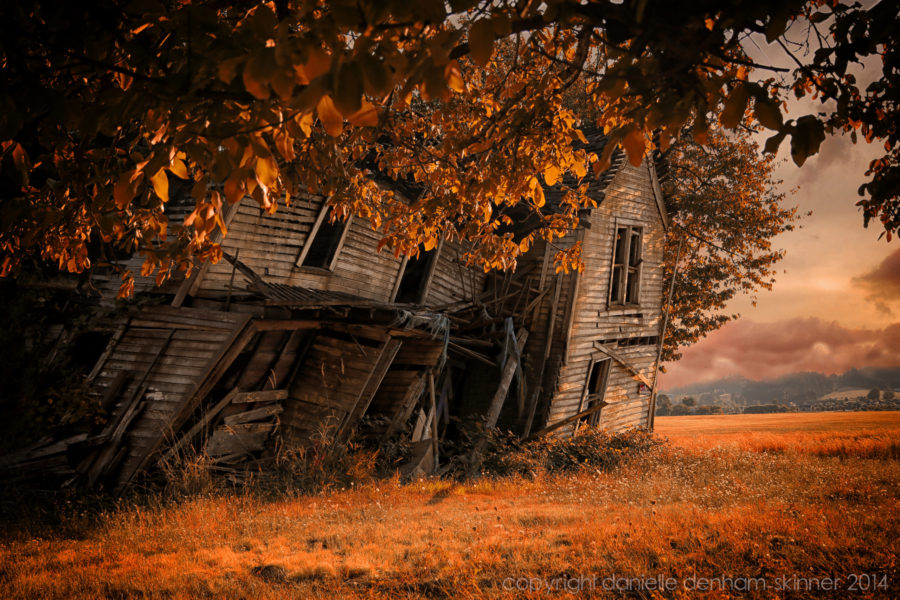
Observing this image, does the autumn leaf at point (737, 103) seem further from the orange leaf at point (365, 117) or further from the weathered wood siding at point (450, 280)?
the weathered wood siding at point (450, 280)

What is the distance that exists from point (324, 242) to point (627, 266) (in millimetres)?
9381

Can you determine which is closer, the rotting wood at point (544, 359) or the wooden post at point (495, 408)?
the wooden post at point (495, 408)

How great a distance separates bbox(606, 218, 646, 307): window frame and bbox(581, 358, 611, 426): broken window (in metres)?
1.94

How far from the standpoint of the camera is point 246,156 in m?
2.25

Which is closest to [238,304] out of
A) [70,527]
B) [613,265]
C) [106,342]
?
[106,342]

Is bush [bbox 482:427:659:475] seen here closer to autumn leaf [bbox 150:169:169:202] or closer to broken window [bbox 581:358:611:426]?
broken window [bbox 581:358:611:426]

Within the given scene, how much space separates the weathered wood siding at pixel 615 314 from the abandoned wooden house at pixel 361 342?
56mm

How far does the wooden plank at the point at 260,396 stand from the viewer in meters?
9.07

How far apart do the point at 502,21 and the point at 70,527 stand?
7493mm

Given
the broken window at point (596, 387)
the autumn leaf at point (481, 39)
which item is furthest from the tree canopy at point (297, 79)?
the broken window at point (596, 387)

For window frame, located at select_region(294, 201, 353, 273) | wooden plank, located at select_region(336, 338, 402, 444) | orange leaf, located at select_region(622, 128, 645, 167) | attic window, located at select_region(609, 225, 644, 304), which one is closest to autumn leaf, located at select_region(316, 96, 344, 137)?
orange leaf, located at select_region(622, 128, 645, 167)

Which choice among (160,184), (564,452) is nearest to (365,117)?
(160,184)

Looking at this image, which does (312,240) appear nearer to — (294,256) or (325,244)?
(294,256)

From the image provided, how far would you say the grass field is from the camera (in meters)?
4.31
